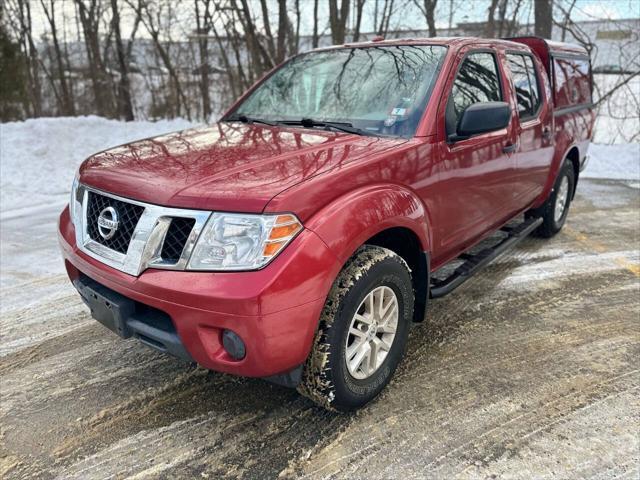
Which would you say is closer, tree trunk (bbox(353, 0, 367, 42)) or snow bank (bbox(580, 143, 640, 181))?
snow bank (bbox(580, 143, 640, 181))

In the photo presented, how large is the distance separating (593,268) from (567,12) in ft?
30.5

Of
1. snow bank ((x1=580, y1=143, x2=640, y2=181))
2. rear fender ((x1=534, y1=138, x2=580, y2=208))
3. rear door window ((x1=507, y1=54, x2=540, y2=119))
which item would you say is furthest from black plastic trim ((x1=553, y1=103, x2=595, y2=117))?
snow bank ((x1=580, y1=143, x2=640, y2=181))

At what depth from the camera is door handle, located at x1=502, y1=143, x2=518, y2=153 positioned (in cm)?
366

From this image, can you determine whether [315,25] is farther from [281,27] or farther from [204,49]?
[204,49]

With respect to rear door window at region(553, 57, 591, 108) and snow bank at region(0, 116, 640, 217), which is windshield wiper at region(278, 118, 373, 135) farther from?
snow bank at region(0, 116, 640, 217)

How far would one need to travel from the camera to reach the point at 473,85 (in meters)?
3.46

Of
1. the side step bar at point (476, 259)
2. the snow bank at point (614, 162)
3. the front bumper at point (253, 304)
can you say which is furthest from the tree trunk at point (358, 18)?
the front bumper at point (253, 304)

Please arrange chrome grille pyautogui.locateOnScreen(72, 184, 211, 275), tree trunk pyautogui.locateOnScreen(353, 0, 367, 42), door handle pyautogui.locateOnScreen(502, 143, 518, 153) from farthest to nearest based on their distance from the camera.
A: 1. tree trunk pyautogui.locateOnScreen(353, 0, 367, 42)
2. door handle pyautogui.locateOnScreen(502, 143, 518, 153)
3. chrome grille pyautogui.locateOnScreen(72, 184, 211, 275)

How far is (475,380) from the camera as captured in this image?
286 centimetres

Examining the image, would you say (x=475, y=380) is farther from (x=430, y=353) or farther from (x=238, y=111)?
(x=238, y=111)

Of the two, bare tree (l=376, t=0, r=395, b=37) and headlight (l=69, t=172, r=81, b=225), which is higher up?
bare tree (l=376, t=0, r=395, b=37)

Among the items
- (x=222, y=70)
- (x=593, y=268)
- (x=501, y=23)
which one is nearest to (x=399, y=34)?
(x=501, y=23)

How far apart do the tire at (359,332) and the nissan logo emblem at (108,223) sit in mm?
1023

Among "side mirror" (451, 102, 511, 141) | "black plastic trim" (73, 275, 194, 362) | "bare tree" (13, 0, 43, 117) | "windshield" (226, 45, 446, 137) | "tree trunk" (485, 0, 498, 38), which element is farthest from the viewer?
"bare tree" (13, 0, 43, 117)
